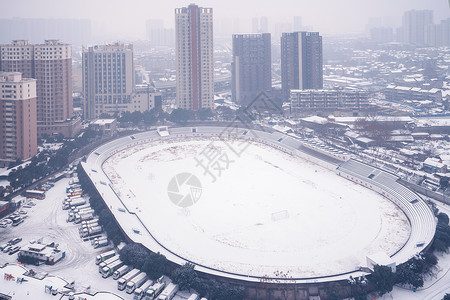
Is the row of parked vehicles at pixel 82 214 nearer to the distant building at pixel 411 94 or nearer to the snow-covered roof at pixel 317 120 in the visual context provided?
the snow-covered roof at pixel 317 120

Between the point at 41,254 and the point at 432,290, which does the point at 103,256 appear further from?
the point at 432,290

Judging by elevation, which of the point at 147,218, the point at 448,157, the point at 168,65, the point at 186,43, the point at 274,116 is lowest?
the point at 147,218

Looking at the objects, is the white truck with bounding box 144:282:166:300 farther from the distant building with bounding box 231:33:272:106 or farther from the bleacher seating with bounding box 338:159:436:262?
the distant building with bounding box 231:33:272:106

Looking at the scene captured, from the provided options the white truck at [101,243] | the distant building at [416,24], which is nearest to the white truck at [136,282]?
the white truck at [101,243]

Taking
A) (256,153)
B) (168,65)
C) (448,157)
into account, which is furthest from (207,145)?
(168,65)

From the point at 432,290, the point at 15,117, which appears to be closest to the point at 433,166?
the point at 432,290

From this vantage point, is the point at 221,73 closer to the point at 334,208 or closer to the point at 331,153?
the point at 331,153

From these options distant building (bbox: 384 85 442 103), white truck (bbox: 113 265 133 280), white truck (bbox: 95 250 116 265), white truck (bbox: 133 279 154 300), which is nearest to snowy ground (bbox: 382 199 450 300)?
white truck (bbox: 133 279 154 300)
